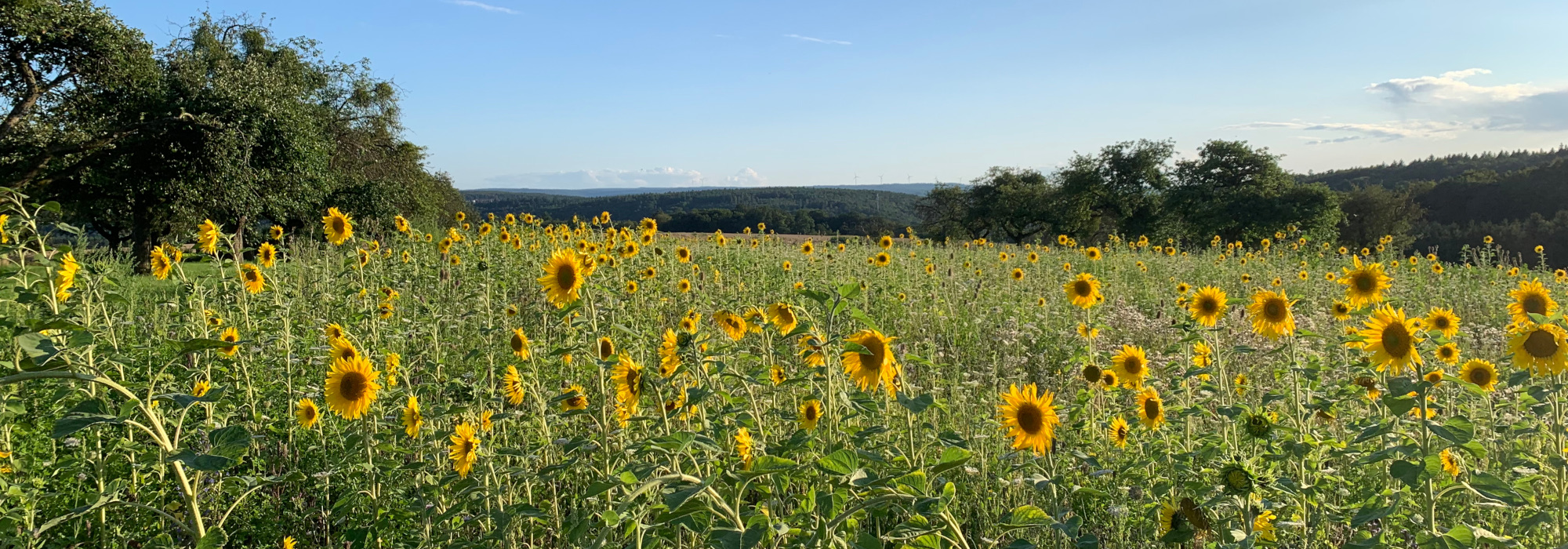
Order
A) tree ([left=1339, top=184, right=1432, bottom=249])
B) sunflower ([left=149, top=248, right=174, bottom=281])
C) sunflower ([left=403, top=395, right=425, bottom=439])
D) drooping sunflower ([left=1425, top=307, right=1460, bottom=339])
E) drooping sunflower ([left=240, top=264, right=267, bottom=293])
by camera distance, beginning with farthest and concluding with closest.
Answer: tree ([left=1339, top=184, right=1432, bottom=249])
drooping sunflower ([left=240, top=264, right=267, bottom=293])
sunflower ([left=149, top=248, right=174, bottom=281])
drooping sunflower ([left=1425, top=307, right=1460, bottom=339])
sunflower ([left=403, top=395, right=425, bottom=439])

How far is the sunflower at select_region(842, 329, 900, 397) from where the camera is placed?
171cm

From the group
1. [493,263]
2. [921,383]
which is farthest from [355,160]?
[921,383]

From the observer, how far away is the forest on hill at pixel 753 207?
47122 millimetres

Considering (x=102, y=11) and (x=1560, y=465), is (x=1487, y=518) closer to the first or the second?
(x=1560, y=465)

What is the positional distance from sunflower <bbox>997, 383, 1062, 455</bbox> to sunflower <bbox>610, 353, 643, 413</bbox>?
38.8 inches

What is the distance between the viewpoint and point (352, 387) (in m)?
2.23

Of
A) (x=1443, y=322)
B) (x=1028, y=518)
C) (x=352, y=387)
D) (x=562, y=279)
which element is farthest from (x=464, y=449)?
(x=1443, y=322)

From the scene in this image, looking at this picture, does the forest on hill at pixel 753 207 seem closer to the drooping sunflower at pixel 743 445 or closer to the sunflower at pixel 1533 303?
the sunflower at pixel 1533 303

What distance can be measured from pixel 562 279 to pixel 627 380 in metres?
0.55

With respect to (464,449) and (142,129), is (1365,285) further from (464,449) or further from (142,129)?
(142,129)

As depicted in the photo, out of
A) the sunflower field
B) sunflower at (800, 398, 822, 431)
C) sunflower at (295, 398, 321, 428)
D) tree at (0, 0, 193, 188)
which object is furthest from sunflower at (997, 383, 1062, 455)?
tree at (0, 0, 193, 188)

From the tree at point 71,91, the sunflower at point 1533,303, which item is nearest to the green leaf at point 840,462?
the sunflower at point 1533,303

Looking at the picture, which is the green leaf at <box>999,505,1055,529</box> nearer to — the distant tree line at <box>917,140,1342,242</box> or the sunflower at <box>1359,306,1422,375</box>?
the sunflower at <box>1359,306,1422,375</box>

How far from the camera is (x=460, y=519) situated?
7.23 feet
